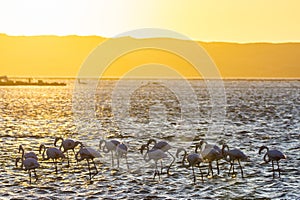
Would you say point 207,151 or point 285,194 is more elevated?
point 207,151

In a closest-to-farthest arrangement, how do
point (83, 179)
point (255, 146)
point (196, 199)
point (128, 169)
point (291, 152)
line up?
point (196, 199)
point (83, 179)
point (128, 169)
point (291, 152)
point (255, 146)

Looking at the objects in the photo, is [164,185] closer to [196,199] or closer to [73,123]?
[196,199]

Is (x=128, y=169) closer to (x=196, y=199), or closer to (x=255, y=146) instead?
(x=196, y=199)

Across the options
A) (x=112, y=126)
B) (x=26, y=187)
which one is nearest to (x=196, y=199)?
(x=26, y=187)

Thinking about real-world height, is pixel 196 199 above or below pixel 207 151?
below

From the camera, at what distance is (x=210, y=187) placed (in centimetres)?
2403

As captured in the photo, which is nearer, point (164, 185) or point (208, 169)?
point (164, 185)

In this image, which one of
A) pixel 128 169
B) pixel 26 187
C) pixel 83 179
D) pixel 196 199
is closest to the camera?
pixel 196 199

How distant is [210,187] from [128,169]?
18.9ft

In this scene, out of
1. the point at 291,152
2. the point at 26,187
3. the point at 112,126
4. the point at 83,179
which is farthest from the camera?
the point at 112,126

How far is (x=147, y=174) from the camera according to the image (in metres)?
26.8

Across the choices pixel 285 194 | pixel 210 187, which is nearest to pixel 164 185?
pixel 210 187

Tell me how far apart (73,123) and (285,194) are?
37952 millimetres

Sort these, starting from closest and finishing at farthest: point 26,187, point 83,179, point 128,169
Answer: point 26,187, point 83,179, point 128,169
